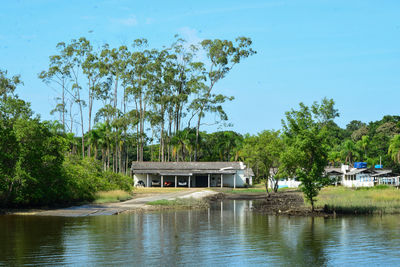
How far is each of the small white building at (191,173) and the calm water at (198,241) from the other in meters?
44.0

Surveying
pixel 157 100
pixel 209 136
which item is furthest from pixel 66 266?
pixel 209 136

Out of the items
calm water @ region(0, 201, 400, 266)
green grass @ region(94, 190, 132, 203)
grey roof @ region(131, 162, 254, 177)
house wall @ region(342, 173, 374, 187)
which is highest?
grey roof @ region(131, 162, 254, 177)

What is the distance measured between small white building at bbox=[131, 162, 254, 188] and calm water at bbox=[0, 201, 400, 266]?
44006mm

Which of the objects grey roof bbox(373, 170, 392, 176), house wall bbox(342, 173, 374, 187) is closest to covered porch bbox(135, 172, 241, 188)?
house wall bbox(342, 173, 374, 187)

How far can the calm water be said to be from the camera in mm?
15133

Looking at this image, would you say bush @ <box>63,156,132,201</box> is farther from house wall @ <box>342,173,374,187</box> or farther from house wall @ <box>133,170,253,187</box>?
house wall @ <box>342,173,374,187</box>

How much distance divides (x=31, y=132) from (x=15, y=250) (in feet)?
56.3

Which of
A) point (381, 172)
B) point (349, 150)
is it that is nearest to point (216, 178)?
point (381, 172)

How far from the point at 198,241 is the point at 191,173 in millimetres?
52732

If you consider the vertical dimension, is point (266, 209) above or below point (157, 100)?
below

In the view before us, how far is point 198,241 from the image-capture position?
18.9m

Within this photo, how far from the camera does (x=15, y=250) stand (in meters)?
16.7

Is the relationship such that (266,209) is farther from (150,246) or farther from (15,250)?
(15,250)

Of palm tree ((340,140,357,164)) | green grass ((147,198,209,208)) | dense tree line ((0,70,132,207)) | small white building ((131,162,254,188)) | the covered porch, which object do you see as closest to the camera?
dense tree line ((0,70,132,207))
